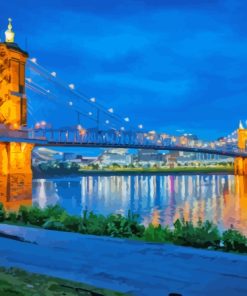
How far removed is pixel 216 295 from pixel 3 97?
145 ft

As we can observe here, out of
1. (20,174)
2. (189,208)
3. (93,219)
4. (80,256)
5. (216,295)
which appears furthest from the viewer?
(20,174)

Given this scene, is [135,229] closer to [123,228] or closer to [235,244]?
[123,228]

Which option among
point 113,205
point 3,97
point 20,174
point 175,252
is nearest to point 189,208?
point 113,205

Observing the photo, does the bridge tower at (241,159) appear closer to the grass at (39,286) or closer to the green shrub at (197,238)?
the green shrub at (197,238)

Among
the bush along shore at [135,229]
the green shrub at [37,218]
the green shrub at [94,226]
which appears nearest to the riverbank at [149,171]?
the green shrub at [37,218]

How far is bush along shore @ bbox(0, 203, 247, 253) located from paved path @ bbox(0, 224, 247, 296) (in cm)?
74

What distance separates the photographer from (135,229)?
974 centimetres

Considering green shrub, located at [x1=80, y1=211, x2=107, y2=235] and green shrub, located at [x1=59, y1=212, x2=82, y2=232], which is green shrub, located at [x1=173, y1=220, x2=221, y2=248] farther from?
green shrub, located at [x1=59, y1=212, x2=82, y2=232]

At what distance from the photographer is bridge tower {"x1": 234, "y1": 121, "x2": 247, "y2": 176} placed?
102 meters

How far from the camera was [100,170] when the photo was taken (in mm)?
130625

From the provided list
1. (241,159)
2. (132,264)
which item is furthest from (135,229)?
(241,159)

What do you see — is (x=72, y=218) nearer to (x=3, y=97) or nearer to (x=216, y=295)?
(x=216, y=295)

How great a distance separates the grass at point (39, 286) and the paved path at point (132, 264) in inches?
8.8

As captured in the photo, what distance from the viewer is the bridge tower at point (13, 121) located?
43.2 metres
